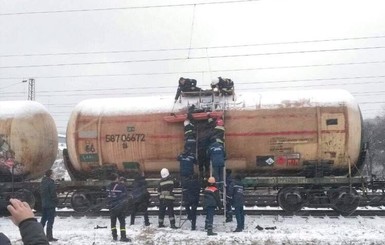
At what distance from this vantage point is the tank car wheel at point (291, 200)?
13.0 metres

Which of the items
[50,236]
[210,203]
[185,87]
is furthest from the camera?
[185,87]

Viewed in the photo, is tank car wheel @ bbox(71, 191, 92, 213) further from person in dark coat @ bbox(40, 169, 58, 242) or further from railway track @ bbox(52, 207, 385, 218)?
person in dark coat @ bbox(40, 169, 58, 242)

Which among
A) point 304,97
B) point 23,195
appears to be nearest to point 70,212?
point 23,195

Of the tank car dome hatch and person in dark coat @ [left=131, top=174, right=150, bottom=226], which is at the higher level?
the tank car dome hatch

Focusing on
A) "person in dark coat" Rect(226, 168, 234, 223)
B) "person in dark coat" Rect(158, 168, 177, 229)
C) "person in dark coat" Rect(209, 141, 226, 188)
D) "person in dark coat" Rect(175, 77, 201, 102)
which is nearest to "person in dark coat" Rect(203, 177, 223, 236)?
"person in dark coat" Rect(226, 168, 234, 223)

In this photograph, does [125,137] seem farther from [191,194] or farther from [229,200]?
[229,200]

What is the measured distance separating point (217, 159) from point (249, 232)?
7.51 ft

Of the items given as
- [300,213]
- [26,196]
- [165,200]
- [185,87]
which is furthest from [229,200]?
[26,196]

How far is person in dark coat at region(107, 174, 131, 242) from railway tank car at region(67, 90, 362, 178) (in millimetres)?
3022

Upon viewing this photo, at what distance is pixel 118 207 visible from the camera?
10.2 m

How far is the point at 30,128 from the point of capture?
14789 millimetres

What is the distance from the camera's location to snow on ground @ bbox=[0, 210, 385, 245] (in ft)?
31.9

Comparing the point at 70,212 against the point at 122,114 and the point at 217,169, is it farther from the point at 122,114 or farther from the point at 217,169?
the point at 217,169

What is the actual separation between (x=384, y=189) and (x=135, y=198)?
7621mm
